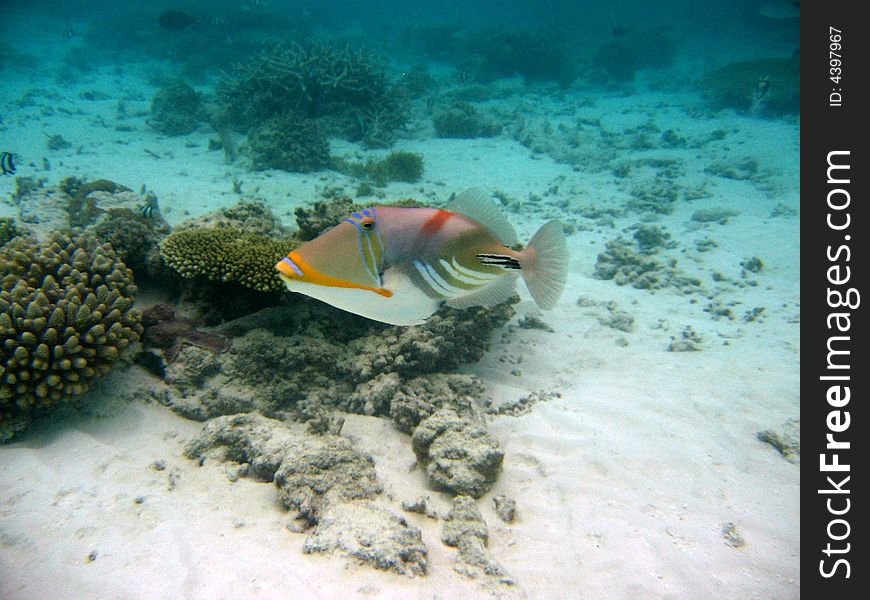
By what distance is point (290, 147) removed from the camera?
12523mm

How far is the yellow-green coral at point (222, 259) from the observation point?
13.5ft

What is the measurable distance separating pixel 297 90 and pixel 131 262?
41.9 feet

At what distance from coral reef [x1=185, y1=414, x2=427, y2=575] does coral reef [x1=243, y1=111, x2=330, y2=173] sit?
34.4 ft

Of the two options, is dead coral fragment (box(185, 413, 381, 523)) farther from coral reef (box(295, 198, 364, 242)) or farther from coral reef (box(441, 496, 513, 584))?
coral reef (box(295, 198, 364, 242))

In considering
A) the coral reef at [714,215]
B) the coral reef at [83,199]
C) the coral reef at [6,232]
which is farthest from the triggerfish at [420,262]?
the coral reef at [714,215]

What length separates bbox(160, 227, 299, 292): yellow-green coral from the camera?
4.12m

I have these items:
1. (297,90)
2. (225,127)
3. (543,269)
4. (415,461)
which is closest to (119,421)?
(415,461)

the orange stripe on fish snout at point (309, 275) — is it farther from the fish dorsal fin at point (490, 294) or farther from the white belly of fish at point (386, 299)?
the fish dorsal fin at point (490, 294)

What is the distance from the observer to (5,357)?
10.5 feet

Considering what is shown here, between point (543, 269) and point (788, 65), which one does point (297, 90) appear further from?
point (788, 65)

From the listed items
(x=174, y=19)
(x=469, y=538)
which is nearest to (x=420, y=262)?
(x=469, y=538)

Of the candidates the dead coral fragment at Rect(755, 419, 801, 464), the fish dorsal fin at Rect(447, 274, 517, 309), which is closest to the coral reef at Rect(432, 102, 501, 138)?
the dead coral fragment at Rect(755, 419, 801, 464)

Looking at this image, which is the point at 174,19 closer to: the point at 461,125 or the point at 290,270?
the point at 461,125

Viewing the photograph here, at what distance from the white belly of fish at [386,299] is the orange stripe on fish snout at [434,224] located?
0.55 ft
